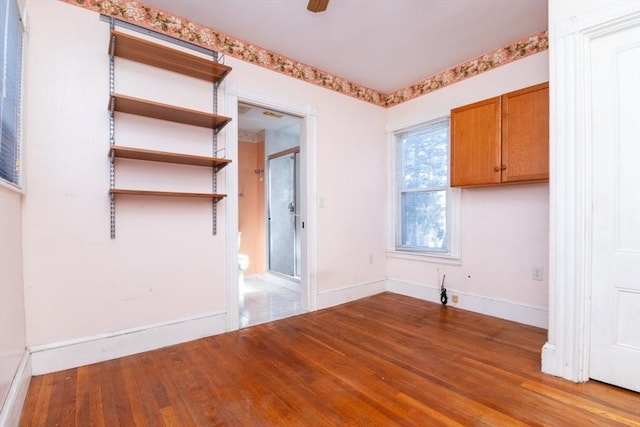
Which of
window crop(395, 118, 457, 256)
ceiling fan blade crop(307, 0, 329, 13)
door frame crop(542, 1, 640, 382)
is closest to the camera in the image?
ceiling fan blade crop(307, 0, 329, 13)

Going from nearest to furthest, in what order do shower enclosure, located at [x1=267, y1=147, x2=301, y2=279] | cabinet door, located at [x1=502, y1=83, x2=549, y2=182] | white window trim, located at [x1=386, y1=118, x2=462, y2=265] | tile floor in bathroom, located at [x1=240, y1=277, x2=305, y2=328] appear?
cabinet door, located at [x1=502, y1=83, x2=549, y2=182], tile floor in bathroom, located at [x1=240, y1=277, x2=305, y2=328], white window trim, located at [x1=386, y1=118, x2=462, y2=265], shower enclosure, located at [x1=267, y1=147, x2=301, y2=279]

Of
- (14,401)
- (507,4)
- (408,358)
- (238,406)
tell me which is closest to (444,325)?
(408,358)

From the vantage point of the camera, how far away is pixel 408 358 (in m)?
2.14

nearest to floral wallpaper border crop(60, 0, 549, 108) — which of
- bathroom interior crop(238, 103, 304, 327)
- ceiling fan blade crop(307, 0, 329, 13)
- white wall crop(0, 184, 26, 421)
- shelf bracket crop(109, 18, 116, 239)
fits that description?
shelf bracket crop(109, 18, 116, 239)

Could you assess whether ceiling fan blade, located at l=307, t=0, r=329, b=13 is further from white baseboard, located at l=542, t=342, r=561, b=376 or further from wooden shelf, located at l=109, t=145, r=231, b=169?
white baseboard, located at l=542, t=342, r=561, b=376

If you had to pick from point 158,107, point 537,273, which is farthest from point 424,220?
point 158,107

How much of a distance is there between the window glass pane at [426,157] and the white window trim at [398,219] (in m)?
0.11

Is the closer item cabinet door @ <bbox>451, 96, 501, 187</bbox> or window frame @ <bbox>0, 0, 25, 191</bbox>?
window frame @ <bbox>0, 0, 25, 191</bbox>

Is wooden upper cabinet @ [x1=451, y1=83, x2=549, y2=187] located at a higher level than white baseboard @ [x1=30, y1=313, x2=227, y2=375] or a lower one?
higher

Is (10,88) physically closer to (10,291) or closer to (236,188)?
(10,291)

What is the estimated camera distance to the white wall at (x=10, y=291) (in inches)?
55.6

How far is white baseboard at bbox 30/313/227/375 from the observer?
1.95 m

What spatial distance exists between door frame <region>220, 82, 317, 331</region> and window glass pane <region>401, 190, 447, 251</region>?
4.32 feet

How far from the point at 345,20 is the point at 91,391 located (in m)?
3.08
